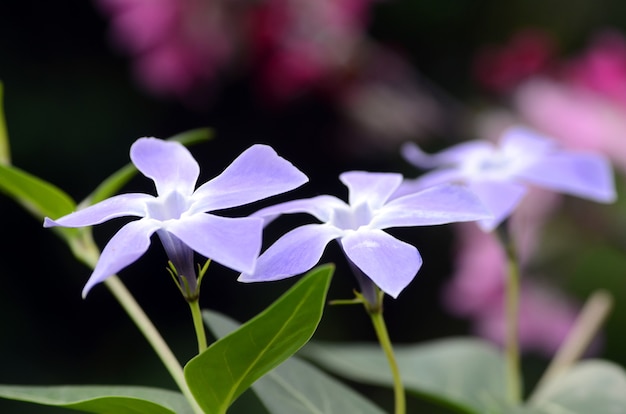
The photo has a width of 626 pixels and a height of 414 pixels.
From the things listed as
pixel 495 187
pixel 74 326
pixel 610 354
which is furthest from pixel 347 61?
pixel 495 187

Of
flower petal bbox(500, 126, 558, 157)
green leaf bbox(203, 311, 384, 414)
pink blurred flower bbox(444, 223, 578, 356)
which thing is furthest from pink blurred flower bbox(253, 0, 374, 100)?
green leaf bbox(203, 311, 384, 414)

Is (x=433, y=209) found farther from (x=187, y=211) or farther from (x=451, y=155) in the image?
(x=451, y=155)

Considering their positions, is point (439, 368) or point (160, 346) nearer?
point (160, 346)

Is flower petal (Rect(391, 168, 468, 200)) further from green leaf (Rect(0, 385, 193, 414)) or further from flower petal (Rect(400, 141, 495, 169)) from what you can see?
green leaf (Rect(0, 385, 193, 414))

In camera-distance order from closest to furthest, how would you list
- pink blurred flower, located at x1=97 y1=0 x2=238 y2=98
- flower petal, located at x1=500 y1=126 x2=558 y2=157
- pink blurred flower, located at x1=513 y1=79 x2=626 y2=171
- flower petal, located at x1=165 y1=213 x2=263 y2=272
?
flower petal, located at x1=165 y1=213 x2=263 y2=272
flower petal, located at x1=500 y1=126 x2=558 y2=157
pink blurred flower, located at x1=513 y1=79 x2=626 y2=171
pink blurred flower, located at x1=97 y1=0 x2=238 y2=98

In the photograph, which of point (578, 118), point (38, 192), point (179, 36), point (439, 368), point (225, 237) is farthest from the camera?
point (179, 36)

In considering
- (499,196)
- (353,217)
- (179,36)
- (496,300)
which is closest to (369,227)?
(353,217)

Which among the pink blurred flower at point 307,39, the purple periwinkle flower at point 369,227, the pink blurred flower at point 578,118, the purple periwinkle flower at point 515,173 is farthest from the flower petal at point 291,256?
the pink blurred flower at point 307,39

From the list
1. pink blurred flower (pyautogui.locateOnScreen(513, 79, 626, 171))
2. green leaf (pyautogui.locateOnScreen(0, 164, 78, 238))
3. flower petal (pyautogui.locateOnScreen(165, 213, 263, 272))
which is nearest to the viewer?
flower petal (pyautogui.locateOnScreen(165, 213, 263, 272))
